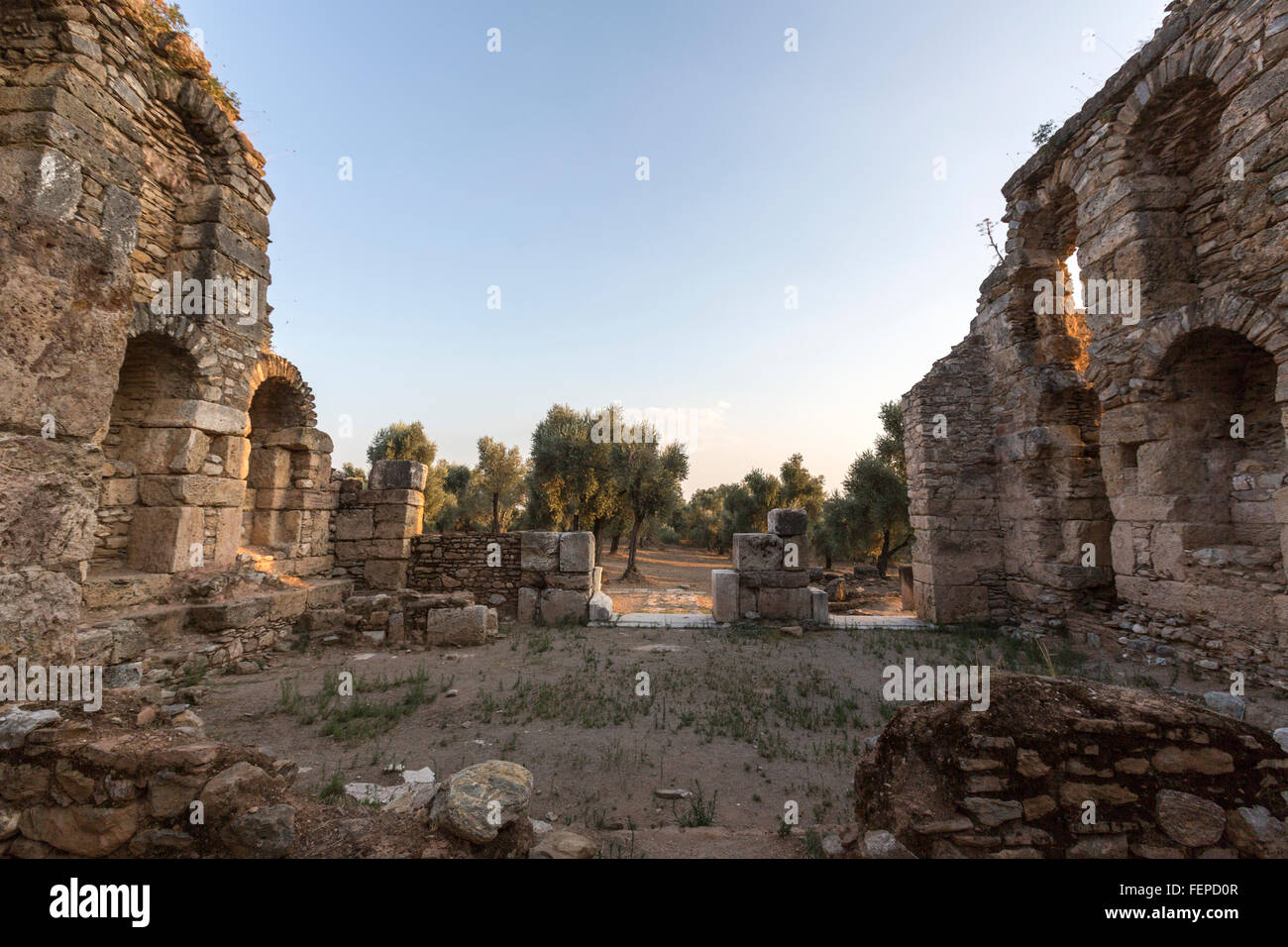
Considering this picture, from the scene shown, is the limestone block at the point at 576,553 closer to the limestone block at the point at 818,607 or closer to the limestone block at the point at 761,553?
the limestone block at the point at 761,553

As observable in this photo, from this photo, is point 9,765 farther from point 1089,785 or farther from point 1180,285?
point 1180,285

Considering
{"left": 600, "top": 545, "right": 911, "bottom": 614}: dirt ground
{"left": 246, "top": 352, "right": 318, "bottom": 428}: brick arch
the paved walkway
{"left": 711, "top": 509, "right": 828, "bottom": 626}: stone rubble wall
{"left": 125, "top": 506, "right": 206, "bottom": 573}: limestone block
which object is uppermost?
{"left": 246, "top": 352, "right": 318, "bottom": 428}: brick arch

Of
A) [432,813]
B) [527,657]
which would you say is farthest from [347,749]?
[527,657]

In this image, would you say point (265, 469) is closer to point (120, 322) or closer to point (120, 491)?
point (120, 491)

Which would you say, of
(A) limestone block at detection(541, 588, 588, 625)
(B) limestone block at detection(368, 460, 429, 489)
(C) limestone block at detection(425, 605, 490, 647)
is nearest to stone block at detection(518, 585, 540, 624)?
(A) limestone block at detection(541, 588, 588, 625)

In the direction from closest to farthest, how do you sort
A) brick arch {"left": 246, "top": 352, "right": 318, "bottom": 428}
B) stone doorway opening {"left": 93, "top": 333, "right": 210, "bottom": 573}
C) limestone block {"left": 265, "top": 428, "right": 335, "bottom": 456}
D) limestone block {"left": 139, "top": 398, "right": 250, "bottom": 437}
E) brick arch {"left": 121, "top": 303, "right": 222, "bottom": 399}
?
brick arch {"left": 121, "top": 303, "right": 222, "bottom": 399}, stone doorway opening {"left": 93, "top": 333, "right": 210, "bottom": 573}, limestone block {"left": 139, "top": 398, "right": 250, "bottom": 437}, brick arch {"left": 246, "top": 352, "right": 318, "bottom": 428}, limestone block {"left": 265, "top": 428, "right": 335, "bottom": 456}

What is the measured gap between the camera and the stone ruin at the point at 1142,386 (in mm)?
6094

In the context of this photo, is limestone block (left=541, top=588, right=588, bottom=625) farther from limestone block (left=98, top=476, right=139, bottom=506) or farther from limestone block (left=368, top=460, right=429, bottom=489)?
limestone block (left=98, top=476, right=139, bottom=506)

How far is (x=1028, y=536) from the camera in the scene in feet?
30.5

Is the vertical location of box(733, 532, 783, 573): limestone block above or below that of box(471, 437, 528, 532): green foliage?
below

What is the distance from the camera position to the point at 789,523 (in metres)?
10.0

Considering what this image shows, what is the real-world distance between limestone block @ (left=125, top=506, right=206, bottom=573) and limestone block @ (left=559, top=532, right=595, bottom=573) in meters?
5.47

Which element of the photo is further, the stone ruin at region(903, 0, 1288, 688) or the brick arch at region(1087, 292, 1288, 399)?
the stone ruin at region(903, 0, 1288, 688)

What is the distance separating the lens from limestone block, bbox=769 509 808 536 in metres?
9.98
